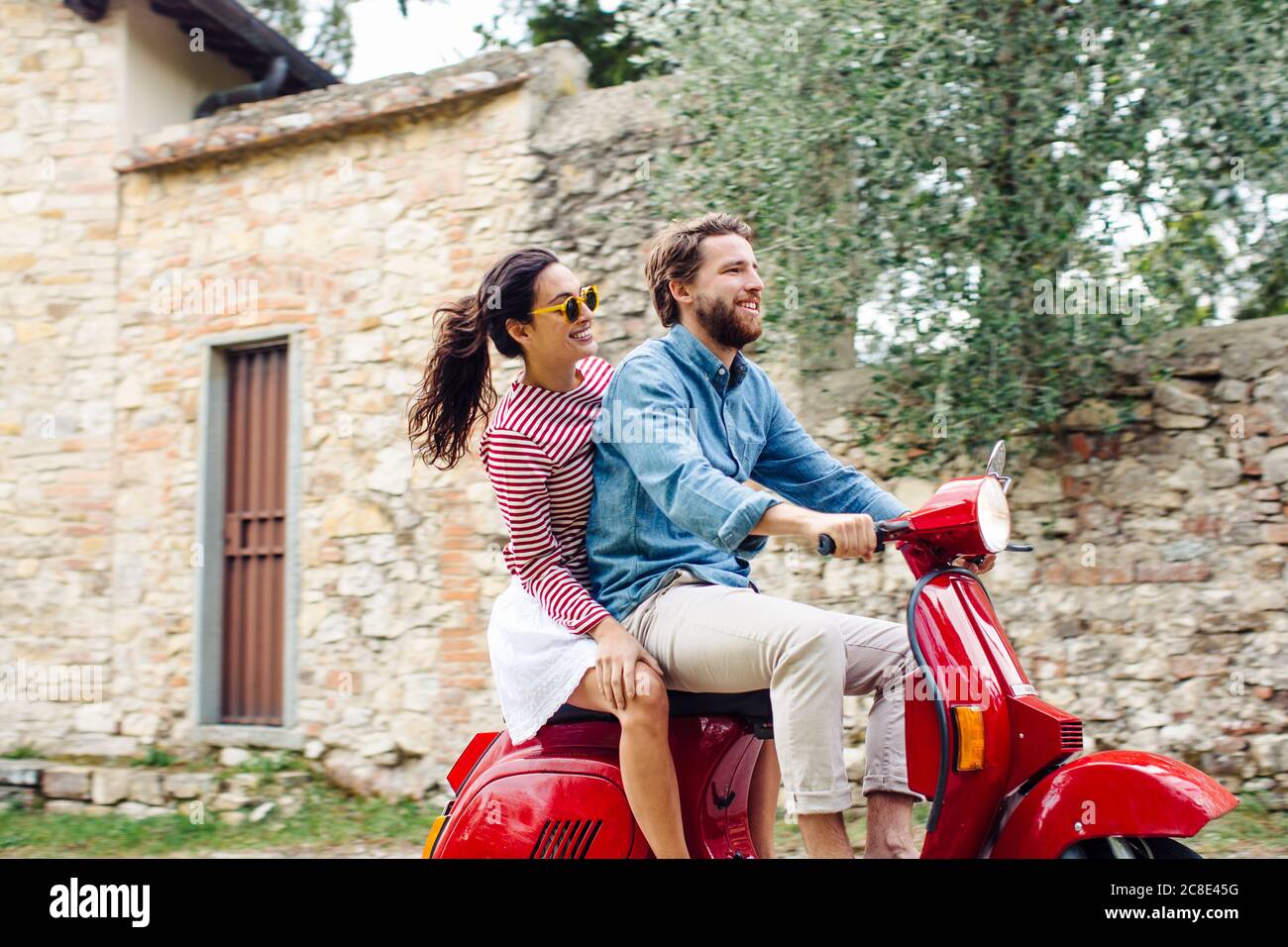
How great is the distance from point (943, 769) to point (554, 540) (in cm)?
99

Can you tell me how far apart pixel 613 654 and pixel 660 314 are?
85 centimetres

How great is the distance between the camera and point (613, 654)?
2.59 meters

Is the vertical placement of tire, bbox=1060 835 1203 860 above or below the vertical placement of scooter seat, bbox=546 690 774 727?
below

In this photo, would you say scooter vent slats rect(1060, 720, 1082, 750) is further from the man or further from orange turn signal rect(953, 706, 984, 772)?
the man

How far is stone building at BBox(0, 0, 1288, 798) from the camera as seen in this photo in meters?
5.61

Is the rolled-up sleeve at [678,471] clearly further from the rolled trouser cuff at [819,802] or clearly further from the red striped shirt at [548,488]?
the rolled trouser cuff at [819,802]

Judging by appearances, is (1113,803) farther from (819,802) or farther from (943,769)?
(819,802)

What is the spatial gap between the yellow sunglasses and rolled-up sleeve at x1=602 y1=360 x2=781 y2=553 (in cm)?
18

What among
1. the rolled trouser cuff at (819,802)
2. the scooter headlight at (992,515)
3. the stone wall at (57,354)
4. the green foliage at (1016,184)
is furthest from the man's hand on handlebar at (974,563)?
the stone wall at (57,354)

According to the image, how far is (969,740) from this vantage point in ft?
7.75


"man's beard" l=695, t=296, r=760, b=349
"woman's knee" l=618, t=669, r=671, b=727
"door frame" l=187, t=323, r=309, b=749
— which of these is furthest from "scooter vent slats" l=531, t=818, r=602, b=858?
"door frame" l=187, t=323, r=309, b=749

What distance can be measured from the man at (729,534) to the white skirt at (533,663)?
144mm

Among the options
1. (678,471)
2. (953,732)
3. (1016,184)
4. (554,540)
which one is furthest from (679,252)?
(1016,184)

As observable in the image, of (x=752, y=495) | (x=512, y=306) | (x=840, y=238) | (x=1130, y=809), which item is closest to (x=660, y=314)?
(x=512, y=306)
